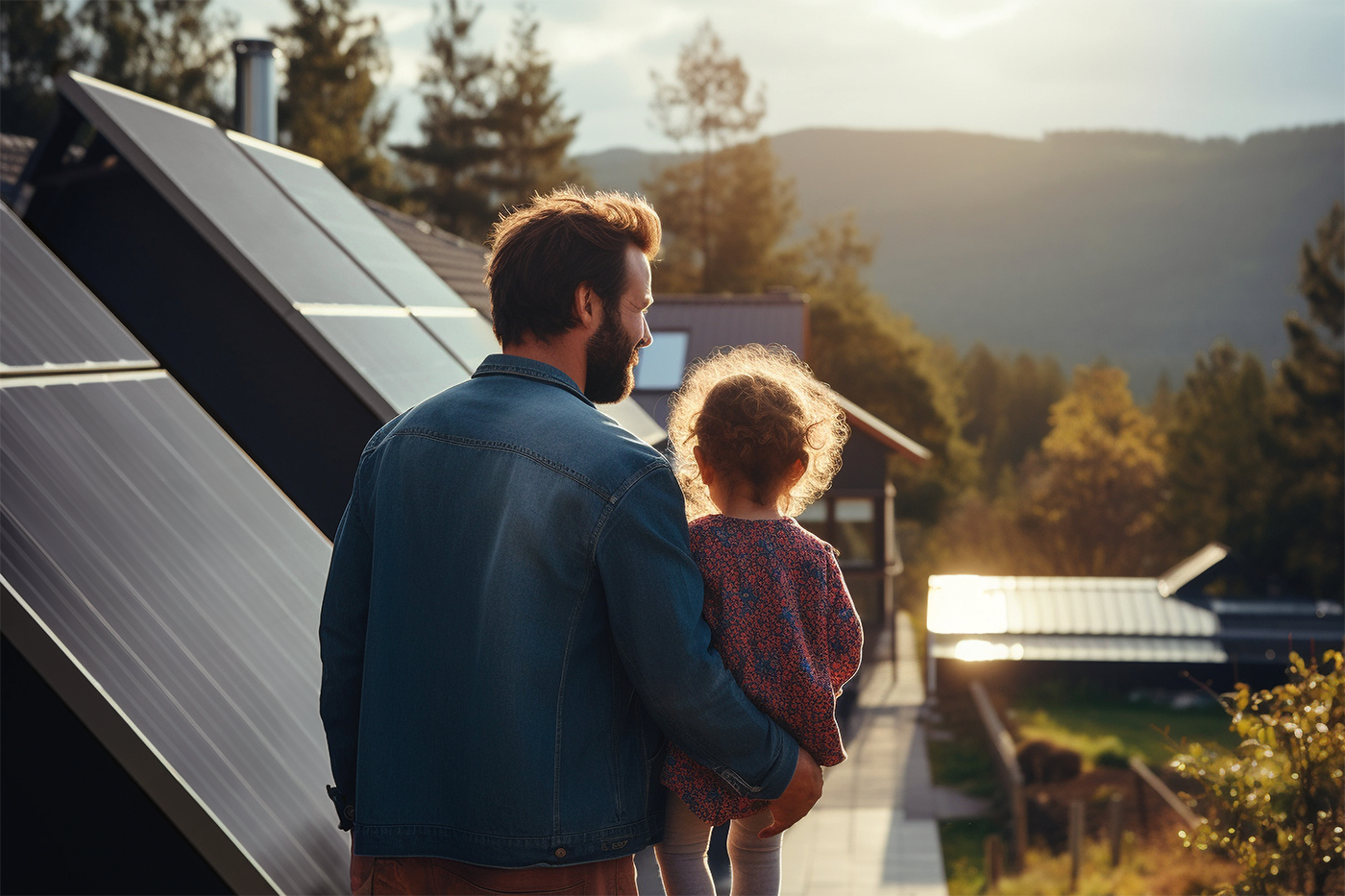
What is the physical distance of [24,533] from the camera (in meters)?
2.29

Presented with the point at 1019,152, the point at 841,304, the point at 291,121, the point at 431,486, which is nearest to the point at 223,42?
the point at 291,121

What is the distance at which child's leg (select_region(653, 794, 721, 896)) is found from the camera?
2455 millimetres

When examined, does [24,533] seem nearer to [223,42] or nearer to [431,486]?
[431,486]

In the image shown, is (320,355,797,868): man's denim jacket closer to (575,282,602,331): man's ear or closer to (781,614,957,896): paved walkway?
(575,282,602,331): man's ear

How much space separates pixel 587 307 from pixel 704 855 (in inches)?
47.8

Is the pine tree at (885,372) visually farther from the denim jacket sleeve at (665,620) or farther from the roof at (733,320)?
the denim jacket sleeve at (665,620)

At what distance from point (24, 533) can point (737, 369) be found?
153 cm

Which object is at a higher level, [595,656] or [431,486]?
[431,486]

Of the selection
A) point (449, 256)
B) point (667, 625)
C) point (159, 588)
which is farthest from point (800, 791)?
point (449, 256)

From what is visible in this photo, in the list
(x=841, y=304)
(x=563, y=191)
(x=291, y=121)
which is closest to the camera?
(x=563, y=191)

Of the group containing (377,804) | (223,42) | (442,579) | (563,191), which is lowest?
(377,804)

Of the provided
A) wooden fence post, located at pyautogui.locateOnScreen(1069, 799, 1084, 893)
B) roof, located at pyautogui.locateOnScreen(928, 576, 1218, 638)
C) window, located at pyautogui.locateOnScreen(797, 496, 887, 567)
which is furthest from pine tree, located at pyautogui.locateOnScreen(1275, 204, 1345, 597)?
wooden fence post, located at pyautogui.locateOnScreen(1069, 799, 1084, 893)

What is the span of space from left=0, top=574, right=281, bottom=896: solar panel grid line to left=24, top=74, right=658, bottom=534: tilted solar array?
207 cm

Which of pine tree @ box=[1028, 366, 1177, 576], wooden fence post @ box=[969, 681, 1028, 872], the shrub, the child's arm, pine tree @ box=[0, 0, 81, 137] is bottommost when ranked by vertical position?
pine tree @ box=[1028, 366, 1177, 576]
